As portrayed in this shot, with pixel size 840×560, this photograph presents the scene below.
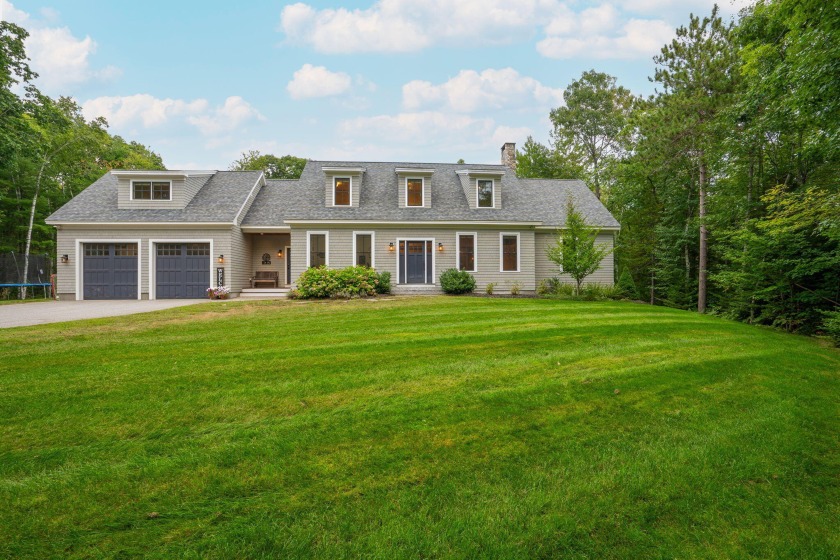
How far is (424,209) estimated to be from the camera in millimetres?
15664

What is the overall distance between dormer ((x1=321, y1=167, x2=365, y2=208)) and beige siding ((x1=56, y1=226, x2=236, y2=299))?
164 inches

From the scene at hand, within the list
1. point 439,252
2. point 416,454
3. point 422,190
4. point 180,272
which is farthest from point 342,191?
point 416,454

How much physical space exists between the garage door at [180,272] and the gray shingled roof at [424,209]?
2.40 meters

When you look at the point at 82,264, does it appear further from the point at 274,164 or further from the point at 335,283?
the point at 274,164

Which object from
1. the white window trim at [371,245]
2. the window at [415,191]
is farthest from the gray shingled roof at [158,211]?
the window at [415,191]

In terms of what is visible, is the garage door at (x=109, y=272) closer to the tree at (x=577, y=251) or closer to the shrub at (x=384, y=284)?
the shrub at (x=384, y=284)

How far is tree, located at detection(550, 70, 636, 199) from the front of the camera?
28.4 metres

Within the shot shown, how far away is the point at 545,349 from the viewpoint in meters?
5.22

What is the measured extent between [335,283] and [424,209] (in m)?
5.17

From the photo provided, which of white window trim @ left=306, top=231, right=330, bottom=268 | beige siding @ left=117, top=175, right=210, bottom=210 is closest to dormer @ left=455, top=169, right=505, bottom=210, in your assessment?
white window trim @ left=306, top=231, right=330, bottom=268

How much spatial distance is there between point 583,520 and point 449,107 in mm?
24906

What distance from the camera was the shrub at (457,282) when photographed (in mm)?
14344

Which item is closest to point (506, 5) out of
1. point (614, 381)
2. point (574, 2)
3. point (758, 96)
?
point (574, 2)

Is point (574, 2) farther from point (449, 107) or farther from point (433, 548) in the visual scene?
point (433, 548)
